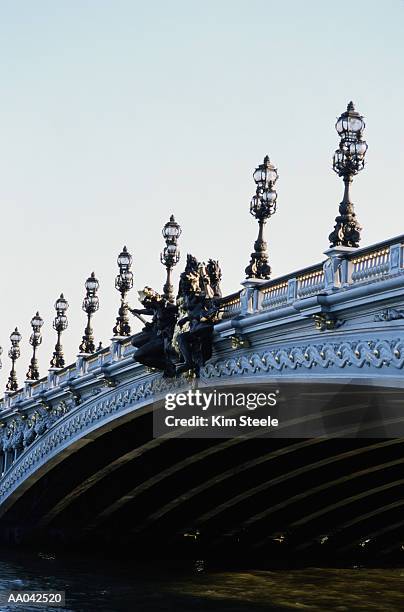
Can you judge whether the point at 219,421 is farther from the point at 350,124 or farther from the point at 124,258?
the point at 350,124

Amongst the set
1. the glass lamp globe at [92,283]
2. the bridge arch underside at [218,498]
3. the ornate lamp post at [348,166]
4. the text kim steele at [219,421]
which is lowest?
the bridge arch underside at [218,498]

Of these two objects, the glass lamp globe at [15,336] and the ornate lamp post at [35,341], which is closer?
the ornate lamp post at [35,341]

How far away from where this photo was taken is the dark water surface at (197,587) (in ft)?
117

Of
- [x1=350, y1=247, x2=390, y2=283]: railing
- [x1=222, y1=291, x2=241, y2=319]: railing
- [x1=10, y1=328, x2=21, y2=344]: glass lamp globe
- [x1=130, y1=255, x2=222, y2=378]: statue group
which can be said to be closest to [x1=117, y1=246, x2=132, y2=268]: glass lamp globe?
[x1=130, y1=255, x2=222, y2=378]: statue group

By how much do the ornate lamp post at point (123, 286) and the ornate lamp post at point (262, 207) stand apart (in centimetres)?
1286

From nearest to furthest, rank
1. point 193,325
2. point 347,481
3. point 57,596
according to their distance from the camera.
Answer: point 193,325 → point 57,596 → point 347,481

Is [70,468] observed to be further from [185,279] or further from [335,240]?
[335,240]

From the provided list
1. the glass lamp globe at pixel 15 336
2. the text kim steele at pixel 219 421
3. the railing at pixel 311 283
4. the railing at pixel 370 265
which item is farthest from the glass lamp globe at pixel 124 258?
the glass lamp globe at pixel 15 336

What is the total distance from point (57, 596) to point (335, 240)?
623 inches

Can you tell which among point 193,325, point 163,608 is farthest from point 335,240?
point 163,608

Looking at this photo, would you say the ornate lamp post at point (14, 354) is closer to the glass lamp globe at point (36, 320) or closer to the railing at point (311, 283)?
the glass lamp globe at point (36, 320)

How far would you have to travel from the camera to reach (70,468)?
162 feet

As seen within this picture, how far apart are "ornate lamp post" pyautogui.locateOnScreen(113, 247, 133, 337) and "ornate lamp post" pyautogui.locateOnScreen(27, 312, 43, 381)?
18636mm

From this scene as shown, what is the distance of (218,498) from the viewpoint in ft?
146
